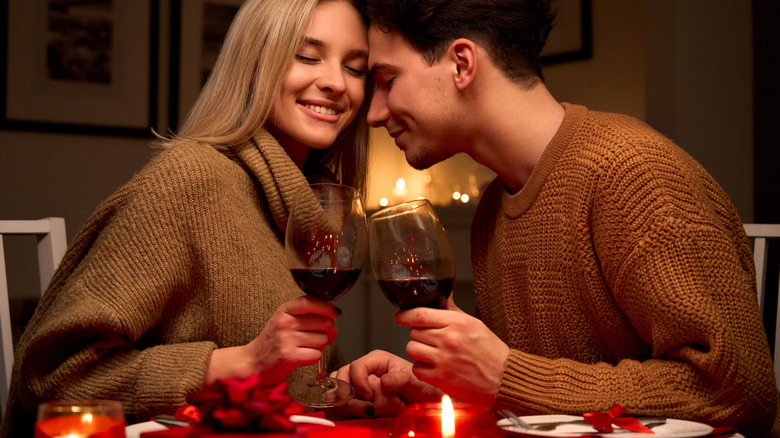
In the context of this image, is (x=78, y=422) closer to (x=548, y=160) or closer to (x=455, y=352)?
(x=455, y=352)

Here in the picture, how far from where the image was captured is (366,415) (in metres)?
1.21

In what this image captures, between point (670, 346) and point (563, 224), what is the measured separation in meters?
0.29

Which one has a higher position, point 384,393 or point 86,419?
point 86,419

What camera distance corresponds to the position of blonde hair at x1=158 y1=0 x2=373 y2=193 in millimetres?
1596

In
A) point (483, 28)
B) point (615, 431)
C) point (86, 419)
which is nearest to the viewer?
point (86, 419)

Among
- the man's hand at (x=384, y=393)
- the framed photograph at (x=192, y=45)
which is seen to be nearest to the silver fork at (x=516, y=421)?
the man's hand at (x=384, y=393)

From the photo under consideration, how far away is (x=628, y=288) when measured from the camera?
1.12 m

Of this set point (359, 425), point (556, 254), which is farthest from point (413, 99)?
point (359, 425)

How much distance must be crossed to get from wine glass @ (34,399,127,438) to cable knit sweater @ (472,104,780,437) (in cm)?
57

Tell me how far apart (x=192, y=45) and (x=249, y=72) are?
85.4 inches

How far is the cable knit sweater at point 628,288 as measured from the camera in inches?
39.8

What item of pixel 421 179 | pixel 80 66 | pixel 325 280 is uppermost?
pixel 80 66

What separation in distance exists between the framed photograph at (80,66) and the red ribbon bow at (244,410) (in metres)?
3.02

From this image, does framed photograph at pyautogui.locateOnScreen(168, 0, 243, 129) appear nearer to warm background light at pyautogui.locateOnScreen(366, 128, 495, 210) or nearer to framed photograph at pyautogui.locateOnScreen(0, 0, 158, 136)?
framed photograph at pyautogui.locateOnScreen(0, 0, 158, 136)
